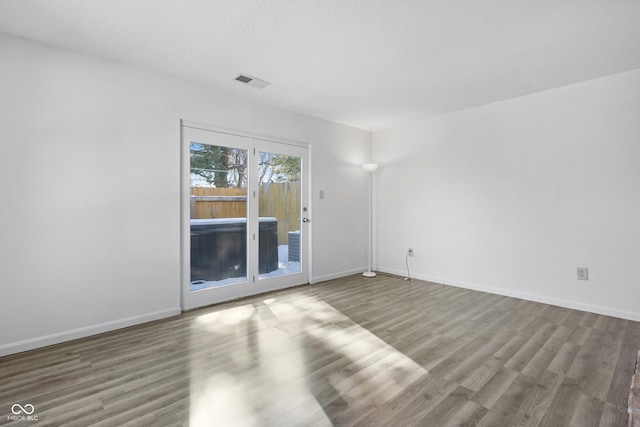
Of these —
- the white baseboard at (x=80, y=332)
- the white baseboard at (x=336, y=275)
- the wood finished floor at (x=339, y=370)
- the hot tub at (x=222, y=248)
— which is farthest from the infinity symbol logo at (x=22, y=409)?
the white baseboard at (x=336, y=275)

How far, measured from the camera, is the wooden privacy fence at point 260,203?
3.55 metres

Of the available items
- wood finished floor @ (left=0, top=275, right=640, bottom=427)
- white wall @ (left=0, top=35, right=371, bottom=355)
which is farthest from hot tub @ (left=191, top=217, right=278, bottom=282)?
wood finished floor @ (left=0, top=275, right=640, bottom=427)

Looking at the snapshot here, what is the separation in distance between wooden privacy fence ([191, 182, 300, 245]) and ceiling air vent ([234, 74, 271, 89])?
1.26 meters

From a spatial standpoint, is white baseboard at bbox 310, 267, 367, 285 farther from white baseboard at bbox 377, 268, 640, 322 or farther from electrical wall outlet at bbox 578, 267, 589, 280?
electrical wall outlet at bbox 578, 267, 589, 280

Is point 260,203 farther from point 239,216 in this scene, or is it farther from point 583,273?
point 583,273

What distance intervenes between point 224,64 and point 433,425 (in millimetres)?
3314

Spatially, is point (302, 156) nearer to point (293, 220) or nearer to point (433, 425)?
point (293, 220)

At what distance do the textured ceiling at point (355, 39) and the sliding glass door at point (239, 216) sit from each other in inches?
30.9

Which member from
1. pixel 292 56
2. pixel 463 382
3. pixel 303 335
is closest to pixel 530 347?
pixel 463 382

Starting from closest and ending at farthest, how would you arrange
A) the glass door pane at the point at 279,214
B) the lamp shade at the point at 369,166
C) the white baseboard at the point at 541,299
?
the white baseboard at the point at 541,299, the glass door pane at the point at 279,214, the lamp shade at the point at 369,166

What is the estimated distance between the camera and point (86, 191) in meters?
2.78

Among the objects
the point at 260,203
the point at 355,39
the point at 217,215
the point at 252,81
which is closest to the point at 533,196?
the point at 355,39

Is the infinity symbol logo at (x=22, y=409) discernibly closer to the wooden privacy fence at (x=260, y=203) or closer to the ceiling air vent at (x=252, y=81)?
the wooden privacy fence at (x=260, y=203)

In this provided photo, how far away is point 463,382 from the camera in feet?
6.69
